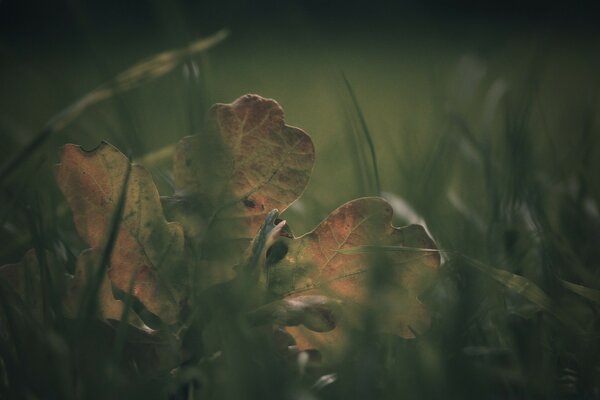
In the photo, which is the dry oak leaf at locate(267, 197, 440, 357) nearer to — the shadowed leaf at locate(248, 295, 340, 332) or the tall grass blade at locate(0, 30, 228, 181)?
the shadowed leaf at locate(248, 295, 340, 332)

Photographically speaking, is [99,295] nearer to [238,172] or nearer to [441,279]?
[238,172]

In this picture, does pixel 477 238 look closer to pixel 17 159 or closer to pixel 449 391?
pixel 449 391

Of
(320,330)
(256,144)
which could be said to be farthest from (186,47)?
(320,330)

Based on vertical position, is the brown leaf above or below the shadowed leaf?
above

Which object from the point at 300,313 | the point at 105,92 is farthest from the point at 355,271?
the point at 105,92

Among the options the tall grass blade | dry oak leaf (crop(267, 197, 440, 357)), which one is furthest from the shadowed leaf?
the tall grass blade
